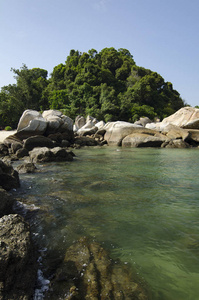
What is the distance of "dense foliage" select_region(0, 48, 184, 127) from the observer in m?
39.8

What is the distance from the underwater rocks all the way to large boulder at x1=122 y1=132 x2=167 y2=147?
17864mm

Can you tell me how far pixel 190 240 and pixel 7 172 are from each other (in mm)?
5572

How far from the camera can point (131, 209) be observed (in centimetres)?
417

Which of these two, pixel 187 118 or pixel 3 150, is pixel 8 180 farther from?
pixel 187 118

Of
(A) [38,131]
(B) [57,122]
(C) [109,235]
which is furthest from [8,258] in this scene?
(B) [57,122]

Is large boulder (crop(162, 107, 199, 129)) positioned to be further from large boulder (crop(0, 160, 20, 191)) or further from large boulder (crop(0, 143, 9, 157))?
large boulder (crop(0, 160, 20, 191))

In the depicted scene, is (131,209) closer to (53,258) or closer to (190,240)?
(190,240)

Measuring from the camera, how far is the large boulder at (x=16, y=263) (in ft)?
5.98

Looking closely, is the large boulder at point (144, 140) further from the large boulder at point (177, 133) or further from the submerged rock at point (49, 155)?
the submerged rock at point (49, 155)

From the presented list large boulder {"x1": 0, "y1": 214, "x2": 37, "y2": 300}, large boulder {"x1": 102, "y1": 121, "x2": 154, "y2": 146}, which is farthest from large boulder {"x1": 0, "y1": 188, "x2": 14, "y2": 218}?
large boulder {"x1": 102, "y1": 121, "x2": 154, "y2": 146}

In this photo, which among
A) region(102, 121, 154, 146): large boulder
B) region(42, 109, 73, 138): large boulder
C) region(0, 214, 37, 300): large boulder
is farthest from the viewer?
region(102, 121, 154, 146): large boulder

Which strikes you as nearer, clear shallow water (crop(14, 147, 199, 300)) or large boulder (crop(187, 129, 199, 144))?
clear shallow water (crop(14, 147, 199, 300))

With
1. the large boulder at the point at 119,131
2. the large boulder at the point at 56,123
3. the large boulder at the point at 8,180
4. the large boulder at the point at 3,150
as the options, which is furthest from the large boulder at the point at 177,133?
→ the large boulder at the point at 8,180

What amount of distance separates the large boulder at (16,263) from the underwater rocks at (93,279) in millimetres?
256
